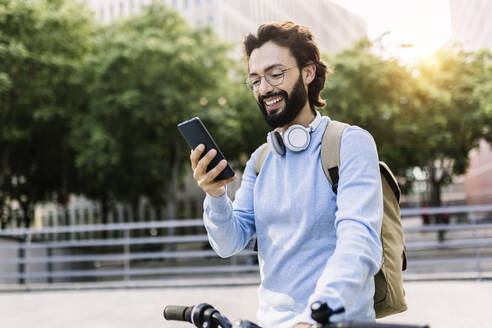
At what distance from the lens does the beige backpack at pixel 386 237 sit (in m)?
1.54

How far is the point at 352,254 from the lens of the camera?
1.28m

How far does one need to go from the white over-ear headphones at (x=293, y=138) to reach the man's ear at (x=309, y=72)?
5.8 inches

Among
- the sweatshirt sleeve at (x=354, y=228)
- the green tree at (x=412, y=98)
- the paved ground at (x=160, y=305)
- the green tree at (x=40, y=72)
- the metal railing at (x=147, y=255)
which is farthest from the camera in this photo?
the green tree at (x=412, y=98)

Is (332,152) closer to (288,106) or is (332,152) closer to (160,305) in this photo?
(288,106)

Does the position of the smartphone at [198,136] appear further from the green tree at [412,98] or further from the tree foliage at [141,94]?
the green tree at [412,98]

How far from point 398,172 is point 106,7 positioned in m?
36.5

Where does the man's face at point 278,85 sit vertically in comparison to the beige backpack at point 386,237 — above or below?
above

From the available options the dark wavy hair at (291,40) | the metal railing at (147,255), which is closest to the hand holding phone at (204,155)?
the dark wavy hair at (291,40)

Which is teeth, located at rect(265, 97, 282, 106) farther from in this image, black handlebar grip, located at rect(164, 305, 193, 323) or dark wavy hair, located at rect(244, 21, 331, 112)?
black handlebar grip, located at rect(164, 305, 193, 323)

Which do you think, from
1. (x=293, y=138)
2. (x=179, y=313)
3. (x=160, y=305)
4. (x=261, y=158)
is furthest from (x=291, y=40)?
(x=160, y=305)

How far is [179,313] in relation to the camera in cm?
162

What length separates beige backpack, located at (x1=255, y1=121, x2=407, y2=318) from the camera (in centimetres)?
154

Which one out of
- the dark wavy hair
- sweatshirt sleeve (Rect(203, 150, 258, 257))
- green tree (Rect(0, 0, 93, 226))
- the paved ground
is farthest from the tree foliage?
the dark wavy hair

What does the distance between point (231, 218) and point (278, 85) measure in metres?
0.46
